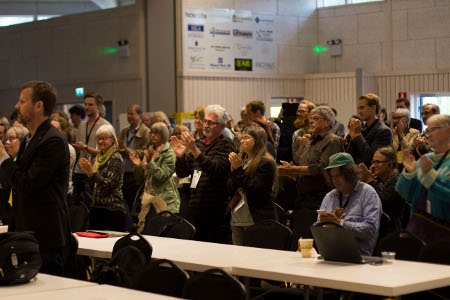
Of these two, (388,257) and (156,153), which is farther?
(156,153)

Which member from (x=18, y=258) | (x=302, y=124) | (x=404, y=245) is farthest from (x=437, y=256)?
(x=302, y=124)

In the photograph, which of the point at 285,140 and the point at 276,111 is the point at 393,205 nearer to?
the point at 285,140

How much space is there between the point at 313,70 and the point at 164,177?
8.99 metres

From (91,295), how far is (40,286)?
45cm

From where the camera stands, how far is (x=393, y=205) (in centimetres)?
748

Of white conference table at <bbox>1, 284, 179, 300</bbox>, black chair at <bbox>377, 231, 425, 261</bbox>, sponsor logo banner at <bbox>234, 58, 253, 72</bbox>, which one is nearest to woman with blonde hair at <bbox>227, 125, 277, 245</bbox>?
black chair at <bbox>377, 231, 425, 261</bbox>

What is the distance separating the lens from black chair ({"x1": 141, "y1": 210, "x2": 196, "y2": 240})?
7.23 metres

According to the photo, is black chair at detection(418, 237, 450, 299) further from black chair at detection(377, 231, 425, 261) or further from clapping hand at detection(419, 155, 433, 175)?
clapping hand at detection(419, 155, 433, 175)

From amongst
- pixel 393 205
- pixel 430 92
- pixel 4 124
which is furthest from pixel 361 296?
pixel 430 92

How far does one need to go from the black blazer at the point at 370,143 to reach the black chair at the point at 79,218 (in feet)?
8.24

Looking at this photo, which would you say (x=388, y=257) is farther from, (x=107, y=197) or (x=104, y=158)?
(x=104, y=158)

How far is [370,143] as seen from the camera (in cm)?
850

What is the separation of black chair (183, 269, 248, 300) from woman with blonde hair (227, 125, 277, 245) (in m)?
2.74

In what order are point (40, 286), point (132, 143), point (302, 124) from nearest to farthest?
point (40, 286)
point (302, 124)
point (132, 143)
